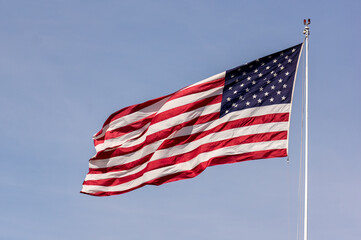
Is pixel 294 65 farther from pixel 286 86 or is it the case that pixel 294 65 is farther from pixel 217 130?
pixel 217 130

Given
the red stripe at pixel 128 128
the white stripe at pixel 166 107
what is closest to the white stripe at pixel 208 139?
the white stripe at pixel 166 107

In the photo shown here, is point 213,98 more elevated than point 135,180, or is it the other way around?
point 213,98

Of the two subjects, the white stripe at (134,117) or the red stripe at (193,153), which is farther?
the white stripe at (134,117)

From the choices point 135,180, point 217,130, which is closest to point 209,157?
point 217,130

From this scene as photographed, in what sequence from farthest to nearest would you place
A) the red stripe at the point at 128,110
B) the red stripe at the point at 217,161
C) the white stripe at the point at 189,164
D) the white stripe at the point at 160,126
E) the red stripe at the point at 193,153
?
1. the red stripe at the point at 128,110
2. the white stripe at the point at 160,126
3. the red stripe at the point at 193,153
4. the white stripe at the point at 189,164
5. the red stripe at the point at 217,161

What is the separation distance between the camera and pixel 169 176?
36.5m

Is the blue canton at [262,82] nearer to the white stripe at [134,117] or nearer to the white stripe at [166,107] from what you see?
the white stripe at [166,107]

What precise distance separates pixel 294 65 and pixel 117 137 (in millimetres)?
9271

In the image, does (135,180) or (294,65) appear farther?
(135,180)

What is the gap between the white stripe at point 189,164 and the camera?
3419 centimetres

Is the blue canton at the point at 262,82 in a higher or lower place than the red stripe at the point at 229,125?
higher

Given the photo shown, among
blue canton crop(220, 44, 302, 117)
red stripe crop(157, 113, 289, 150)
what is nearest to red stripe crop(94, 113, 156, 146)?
red stripe crop(157, 113, 289, 150)

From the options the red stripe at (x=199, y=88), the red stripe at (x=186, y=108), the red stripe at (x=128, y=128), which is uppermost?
the red stripe at (x=199, y=88)

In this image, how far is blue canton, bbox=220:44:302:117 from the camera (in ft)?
115
